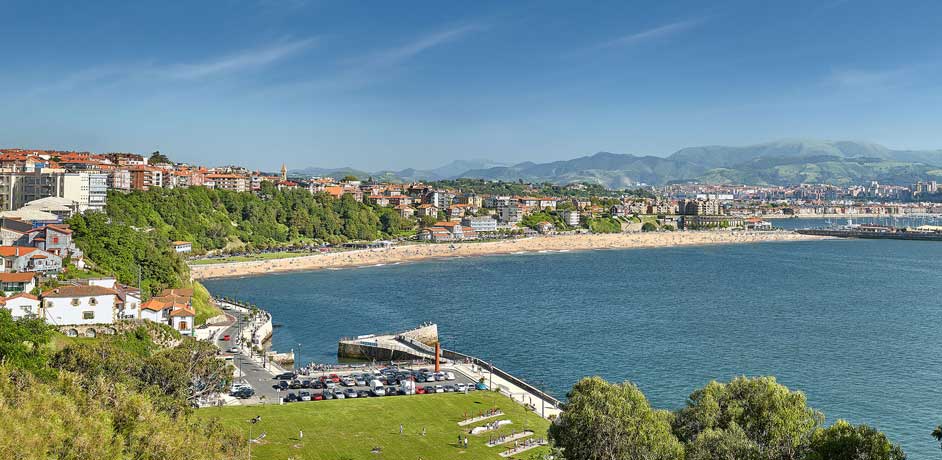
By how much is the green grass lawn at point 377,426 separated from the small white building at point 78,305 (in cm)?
768

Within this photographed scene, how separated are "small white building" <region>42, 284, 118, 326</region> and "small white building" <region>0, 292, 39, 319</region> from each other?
0.31 metres

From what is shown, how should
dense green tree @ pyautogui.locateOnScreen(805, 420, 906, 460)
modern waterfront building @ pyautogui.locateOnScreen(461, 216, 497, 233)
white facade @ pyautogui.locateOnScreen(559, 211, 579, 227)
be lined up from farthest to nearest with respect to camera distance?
Answer: white facade @ pyautogui.locateOnScreen(559, 211, 579, 227)
modern waterfront building @ pyautogui.locateOnScreen(461, 216, 497, 233)
dense green tree @ pyautogui.locateOnScreen(805, 420, 906, 460)

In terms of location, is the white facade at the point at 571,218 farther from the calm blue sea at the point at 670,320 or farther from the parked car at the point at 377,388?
the parked car at the point at 377,388

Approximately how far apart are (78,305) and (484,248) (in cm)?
5870

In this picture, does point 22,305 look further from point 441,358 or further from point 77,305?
point 441,358

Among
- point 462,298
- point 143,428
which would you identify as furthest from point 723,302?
point 143,428

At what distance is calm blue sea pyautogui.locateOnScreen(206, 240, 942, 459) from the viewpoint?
86.1 ft

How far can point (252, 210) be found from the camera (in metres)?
70.8

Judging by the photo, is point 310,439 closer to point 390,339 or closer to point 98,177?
point 390,339

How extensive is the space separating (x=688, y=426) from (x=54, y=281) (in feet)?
72.2

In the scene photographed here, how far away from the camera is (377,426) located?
18984 millimetres

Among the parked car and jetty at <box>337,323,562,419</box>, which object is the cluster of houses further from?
the parked car

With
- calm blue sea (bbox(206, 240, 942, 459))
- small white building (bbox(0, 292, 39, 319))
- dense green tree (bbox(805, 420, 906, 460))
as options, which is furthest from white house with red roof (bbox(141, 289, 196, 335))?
dense green tree (bbox(805, 420, 906, 460))

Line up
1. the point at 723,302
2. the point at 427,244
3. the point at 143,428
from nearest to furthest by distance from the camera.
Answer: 1. the point at 143,428
2. the point at 723,302
3. the point at 427,244
